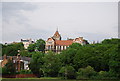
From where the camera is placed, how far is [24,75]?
1202 inches

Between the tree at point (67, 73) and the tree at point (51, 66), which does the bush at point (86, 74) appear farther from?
the tree at point (51, 66)

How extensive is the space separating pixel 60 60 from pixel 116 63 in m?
8.56

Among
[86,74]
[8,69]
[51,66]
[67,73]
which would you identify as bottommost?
[86,74]

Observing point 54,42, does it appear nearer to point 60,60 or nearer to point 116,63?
point 60,60

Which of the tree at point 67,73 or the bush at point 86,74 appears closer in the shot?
the bush at point 86,74

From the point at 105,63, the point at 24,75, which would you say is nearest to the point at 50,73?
the point at 24,75

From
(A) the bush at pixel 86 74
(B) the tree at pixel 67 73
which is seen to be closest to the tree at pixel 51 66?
(B) the tree at pixel 67 73

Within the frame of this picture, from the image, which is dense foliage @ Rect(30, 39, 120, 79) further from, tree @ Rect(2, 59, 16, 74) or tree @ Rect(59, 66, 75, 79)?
tree @ Rect(2, 59, 16, 74)

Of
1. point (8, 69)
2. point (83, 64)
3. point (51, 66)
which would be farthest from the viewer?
point (83, 64)

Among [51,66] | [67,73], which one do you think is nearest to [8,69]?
[51,66]

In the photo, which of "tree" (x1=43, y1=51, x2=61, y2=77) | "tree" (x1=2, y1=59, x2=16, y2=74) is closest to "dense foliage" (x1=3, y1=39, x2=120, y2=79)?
"tree" (x1=43, y1=51, x2=61, y2=77)

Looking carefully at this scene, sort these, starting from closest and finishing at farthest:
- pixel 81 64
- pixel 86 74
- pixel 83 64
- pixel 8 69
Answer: pixel 86 74, pixel 8 69, pixel 83 64, pixel 81 64

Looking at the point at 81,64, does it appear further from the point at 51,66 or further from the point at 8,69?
the point at 8,69

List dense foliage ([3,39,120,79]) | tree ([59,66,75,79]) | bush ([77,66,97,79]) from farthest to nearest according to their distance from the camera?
1. dense foliage ([3,39,120,79])
2. tree ([59,66,75,79])
3. bush ([77,66,97,79])
